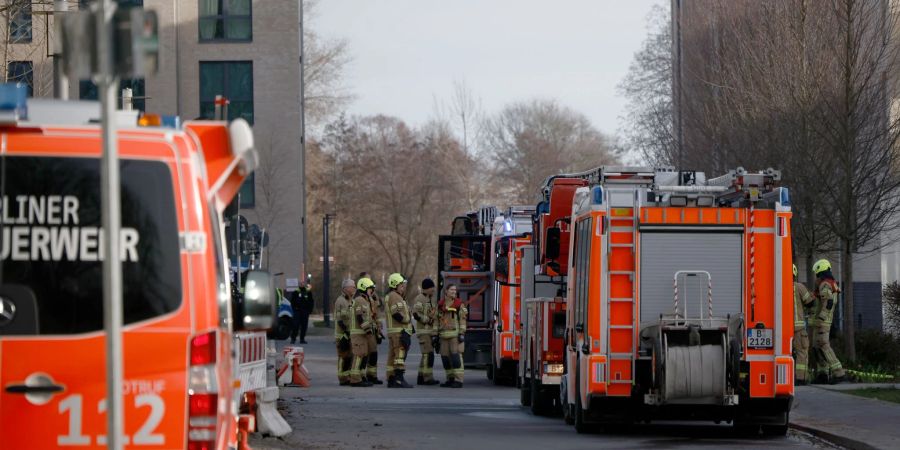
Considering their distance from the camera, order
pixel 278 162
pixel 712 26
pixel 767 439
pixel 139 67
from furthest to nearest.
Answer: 1. pixel 278 162
2. pixel 712 26
3. pixel 767 439
4. pixel 139 67

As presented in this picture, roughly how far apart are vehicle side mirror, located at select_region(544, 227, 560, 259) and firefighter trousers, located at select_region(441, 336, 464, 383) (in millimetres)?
7543

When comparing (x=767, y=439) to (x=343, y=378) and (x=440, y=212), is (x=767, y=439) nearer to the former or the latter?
(x=343, y=378)

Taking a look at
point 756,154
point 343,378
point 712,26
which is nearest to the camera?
point 343,378

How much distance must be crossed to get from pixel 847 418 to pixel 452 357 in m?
9.38

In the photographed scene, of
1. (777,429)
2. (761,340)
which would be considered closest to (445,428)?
(777,429)

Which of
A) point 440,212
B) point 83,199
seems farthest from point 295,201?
point 83,199

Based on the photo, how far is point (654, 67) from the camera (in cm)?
7250

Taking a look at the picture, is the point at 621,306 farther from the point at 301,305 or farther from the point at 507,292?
the point at 301,305

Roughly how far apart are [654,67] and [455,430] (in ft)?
186

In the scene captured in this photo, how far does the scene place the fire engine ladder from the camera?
1617 cm

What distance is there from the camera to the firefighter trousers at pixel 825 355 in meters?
23.8

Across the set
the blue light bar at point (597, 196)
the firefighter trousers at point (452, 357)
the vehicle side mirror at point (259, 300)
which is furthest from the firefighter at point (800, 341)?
the vehicle side mirror at point (259, 300)

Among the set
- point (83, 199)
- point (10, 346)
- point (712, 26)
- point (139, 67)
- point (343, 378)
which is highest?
point (712, 26)

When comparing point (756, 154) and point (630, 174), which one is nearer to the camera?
point (630, 174)
